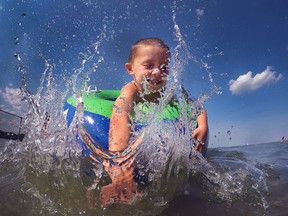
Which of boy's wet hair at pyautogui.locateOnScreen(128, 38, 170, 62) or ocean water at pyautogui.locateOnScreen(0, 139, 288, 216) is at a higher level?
boy's wet hair at pyautogui.locateOnScreen(128, 38, 170, 62)

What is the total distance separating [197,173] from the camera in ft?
9.45

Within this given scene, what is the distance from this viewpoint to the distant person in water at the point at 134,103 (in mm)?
2178

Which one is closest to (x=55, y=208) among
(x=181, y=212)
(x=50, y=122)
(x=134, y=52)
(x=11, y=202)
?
(x=11, y=202)

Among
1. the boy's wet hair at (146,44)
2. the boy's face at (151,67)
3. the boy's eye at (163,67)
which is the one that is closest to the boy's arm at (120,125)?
the boy's face at (151,67)

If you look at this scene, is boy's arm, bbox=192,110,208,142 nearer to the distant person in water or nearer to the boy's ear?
the distant person in water

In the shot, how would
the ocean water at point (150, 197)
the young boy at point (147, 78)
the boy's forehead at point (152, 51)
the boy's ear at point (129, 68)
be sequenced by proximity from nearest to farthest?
the ocean water at point (150, 197) < the young boy at point (147, 78) < the boy's forehead at point (152, 51) < the boy's ear at point (129, 68)

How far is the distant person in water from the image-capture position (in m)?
2.18

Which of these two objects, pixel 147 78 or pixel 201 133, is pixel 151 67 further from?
pixel 201 133

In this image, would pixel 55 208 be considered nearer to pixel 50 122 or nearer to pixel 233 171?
pixel 50 122

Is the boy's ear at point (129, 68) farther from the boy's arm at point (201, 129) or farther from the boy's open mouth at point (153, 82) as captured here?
the boy's arm at point (201, 129)

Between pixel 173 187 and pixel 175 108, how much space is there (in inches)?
44.0

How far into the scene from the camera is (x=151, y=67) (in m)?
3.11

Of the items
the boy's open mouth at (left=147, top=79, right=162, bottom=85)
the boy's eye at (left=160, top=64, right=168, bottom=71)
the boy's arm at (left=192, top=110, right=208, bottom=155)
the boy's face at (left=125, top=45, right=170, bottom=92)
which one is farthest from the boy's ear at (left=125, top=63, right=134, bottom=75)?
the boy's arm at (left=192, top=110, right=208, bottom=155)

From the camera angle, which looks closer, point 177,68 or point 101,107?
point 177,68
